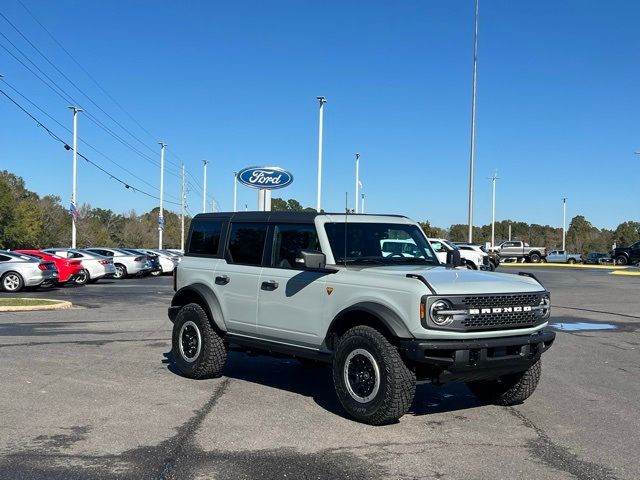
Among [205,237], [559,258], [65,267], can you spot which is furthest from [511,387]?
[559,258]

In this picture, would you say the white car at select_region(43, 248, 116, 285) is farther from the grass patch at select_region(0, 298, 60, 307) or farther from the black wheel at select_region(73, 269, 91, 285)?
the grass patch at select_region(0, 298, 60, 307)

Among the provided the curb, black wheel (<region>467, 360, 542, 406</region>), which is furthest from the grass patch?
black wheel (<region>467, 360, 542, 406</region>)

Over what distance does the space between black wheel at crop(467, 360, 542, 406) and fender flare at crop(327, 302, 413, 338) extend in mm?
1625

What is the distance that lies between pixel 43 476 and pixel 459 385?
5102 millimetres

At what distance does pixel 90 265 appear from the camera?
27.6 meters

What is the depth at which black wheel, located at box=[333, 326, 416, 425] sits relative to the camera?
19.8ft

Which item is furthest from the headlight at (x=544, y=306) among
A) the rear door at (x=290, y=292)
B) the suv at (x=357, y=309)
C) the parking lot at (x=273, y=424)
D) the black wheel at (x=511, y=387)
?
the rear door at (x=290, y=292)

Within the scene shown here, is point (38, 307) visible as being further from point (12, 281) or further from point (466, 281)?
point (466, 281)

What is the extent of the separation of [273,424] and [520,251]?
57.8 meters

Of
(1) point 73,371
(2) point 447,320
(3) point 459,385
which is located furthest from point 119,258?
(2) point 447,320

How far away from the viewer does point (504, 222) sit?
498ft

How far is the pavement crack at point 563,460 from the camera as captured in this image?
502 cm

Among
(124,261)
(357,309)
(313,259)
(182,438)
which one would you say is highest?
(313,259)

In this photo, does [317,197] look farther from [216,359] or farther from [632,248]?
[632,248]
